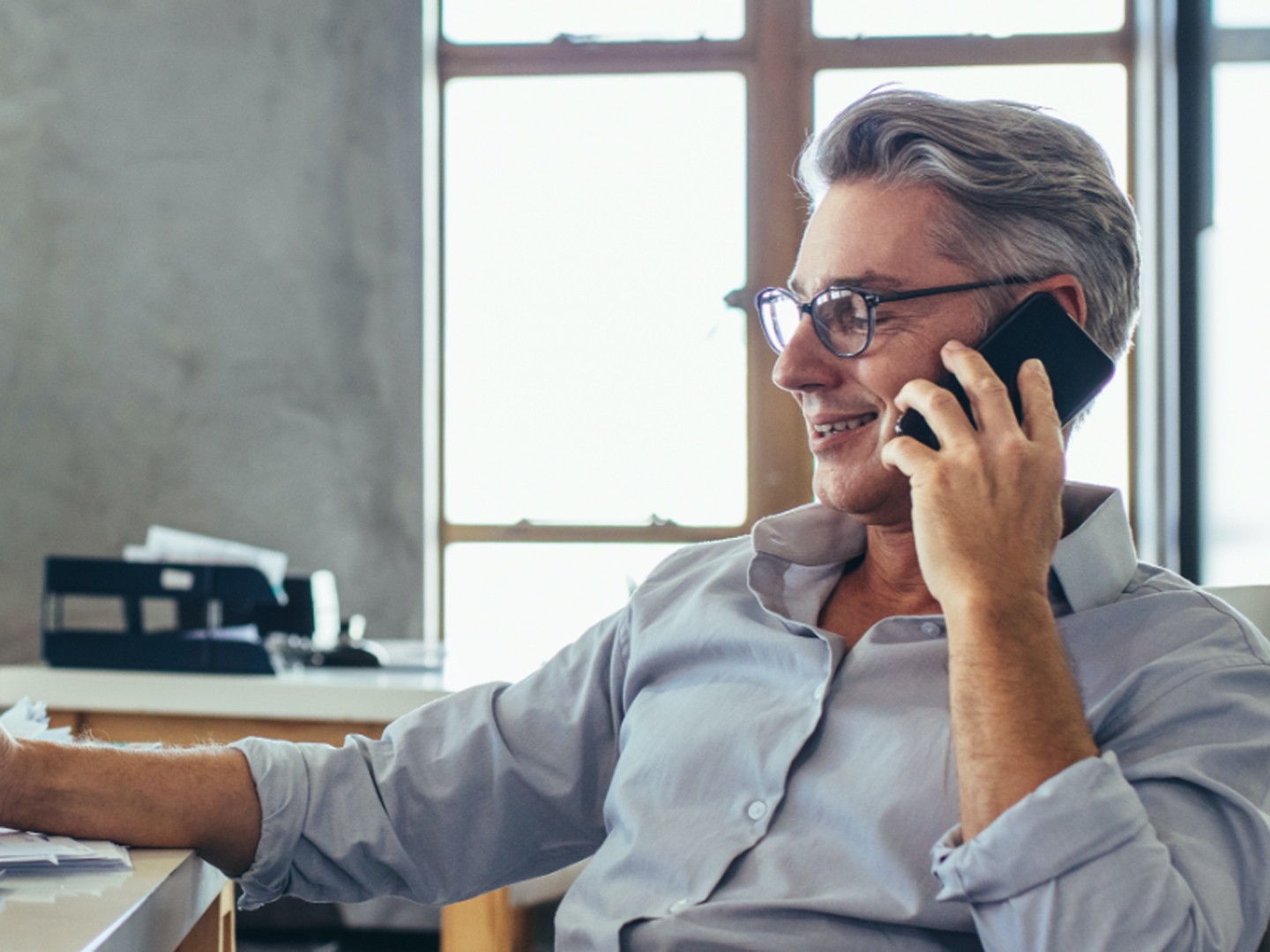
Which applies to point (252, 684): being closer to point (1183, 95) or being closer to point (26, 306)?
point (26, 306)

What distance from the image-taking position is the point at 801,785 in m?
0.92

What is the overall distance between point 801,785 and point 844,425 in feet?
1.13

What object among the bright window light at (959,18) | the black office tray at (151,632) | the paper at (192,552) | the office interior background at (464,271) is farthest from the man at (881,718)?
the bright window light at (959,18)

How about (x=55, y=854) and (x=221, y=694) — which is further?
(x=221, y=694)

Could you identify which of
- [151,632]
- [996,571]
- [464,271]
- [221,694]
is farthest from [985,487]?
[464,271]

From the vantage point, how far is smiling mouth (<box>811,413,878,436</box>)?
1.04 meters

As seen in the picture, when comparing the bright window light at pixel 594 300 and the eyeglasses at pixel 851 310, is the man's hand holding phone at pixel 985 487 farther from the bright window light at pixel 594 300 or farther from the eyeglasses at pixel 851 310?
the bright window light at pixel 594 300

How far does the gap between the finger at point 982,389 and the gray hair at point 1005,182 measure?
11 cm

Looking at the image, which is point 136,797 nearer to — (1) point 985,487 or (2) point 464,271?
(1) point 985,487

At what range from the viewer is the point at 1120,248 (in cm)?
105

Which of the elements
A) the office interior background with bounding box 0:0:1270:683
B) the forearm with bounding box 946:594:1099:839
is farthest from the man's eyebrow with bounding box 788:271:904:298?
the office interior background with bounding box 0:0:1270:683

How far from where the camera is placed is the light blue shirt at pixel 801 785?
711mm

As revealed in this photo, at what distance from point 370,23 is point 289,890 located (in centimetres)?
283

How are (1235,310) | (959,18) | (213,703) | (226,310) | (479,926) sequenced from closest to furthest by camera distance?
(479,926), (213,703), (1235,310), (226,310), (959,18)
